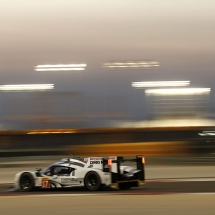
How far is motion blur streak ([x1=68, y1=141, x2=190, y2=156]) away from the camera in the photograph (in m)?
32.4

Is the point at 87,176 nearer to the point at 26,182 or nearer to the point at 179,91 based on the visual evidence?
the point at 26,182

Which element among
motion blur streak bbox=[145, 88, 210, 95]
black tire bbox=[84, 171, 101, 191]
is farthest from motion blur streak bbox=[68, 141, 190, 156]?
black tire bbox=[84, 171, 101, 191]

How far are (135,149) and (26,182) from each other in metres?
20.9

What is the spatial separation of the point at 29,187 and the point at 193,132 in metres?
21.5

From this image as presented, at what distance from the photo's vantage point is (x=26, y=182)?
43.0ft

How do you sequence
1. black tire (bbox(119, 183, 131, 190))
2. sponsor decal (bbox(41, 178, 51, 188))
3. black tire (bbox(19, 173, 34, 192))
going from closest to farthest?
black tire (bbox(119, 183, 131, 190)) → sponsor decal (bbox(41, 178, 51, 188)) → black tire (bbox(19, 173, 34, 192))

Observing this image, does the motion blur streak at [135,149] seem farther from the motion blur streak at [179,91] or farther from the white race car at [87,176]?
the white race car at [87,176]

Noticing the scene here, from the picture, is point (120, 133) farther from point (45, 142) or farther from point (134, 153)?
point (45, 142)

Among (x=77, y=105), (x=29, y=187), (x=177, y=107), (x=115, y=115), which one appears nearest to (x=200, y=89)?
(x=177, y=107)

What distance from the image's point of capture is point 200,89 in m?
34.8

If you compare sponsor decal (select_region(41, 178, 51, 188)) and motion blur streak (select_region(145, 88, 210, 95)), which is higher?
motion blur streak (select_region(145, 88, 210, 95))

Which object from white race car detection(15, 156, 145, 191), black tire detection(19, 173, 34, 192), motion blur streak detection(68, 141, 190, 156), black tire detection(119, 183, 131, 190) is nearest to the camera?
white race car detection(15, 156, 145, 191)

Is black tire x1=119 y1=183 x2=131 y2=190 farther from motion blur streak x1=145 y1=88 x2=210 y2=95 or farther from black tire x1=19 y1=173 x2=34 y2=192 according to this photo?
motion blur streak x1=145 y1=88 x2=210 y2=95

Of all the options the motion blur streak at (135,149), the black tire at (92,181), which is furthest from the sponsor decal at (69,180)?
the motion blur streak at (135,149)
